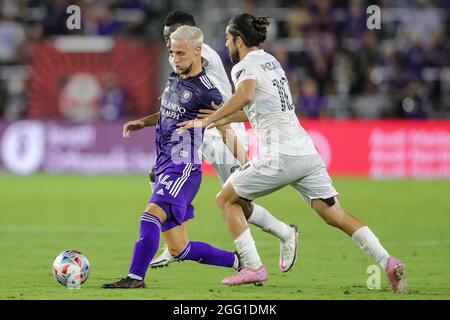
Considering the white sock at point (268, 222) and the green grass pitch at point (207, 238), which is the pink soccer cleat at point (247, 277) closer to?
the green grass pitch at point (207, 238)

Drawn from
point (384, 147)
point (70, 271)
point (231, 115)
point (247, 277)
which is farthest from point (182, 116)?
point (384, 147)

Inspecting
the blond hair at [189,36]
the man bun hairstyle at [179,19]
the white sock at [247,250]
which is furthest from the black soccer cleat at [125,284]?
the man bun hairstyle at [179,19]

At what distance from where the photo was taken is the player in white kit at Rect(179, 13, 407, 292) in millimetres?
9148

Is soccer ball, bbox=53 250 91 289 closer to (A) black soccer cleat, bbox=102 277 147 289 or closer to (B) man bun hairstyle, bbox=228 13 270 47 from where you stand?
(A) black soccer cleat, bbox=102 277 147 289

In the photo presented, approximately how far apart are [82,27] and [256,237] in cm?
1323

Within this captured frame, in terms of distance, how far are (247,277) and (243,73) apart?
72.6 inches

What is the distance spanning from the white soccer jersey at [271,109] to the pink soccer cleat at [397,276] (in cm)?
127

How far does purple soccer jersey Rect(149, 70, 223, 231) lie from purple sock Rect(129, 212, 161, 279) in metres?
0.24

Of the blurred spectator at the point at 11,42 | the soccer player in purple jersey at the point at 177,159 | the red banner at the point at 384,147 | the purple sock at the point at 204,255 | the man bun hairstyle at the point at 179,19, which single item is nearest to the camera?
the soccer player in purple jersey at the point at 177,159

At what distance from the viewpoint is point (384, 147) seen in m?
23.0

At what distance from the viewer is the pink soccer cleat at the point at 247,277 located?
936cm

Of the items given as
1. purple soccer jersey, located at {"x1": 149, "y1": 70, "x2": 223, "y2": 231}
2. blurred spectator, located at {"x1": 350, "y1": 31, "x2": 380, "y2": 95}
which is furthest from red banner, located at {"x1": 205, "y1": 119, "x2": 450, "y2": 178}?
purple soccer jersey, located at {"x1": 149, "y1": 70, "x2": 223, "y2": 231}

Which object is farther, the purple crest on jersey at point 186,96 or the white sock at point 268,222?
the white sock at point 268,222
